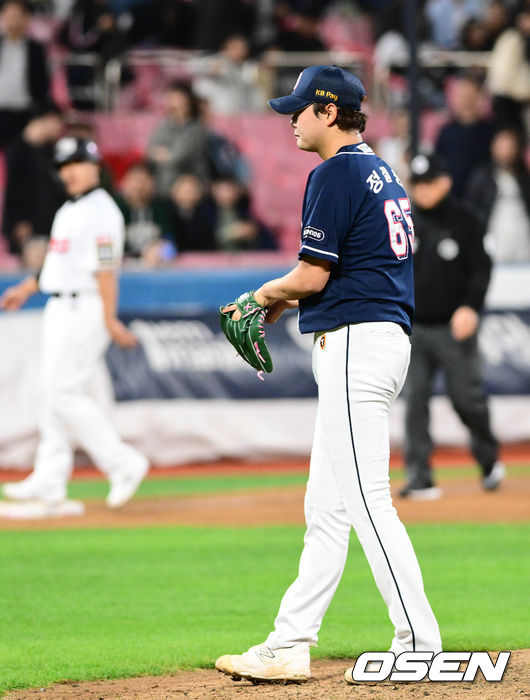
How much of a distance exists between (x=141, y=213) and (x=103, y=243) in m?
5.32

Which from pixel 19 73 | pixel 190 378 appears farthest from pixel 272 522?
pixel 19 73

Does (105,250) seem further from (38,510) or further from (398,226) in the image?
(398,226)

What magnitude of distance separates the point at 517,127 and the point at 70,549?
33.8 ft

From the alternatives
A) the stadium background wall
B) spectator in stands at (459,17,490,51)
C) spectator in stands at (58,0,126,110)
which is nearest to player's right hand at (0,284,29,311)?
the stadium background wall

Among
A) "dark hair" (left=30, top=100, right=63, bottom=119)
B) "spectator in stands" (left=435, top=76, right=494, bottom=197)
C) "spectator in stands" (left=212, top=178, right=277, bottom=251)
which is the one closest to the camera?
"dark hair" (left=30, top=100, right=63, bottom=119)

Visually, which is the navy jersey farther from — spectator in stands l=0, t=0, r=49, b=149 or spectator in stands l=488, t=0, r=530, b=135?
spectator in stands l=488, t=0, r=530, b=135

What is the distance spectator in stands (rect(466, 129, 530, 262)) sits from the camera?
1456cm

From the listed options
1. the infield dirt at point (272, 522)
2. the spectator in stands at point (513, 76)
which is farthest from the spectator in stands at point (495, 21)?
the infield dirt at point (272, 522)

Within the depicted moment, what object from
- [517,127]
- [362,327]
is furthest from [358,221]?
[517,127]

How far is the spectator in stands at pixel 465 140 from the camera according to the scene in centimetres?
1594

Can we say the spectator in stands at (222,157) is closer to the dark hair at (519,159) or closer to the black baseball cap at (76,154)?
the dark hair at (519,159)

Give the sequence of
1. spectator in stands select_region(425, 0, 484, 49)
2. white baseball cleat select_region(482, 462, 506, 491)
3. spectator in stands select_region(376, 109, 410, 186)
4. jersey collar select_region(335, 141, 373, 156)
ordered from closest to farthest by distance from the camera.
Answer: jersey collar select_region(335, 141, 373, 156), white baseball cleat select_region(482, 462, 506, 491), spectator in stands select_region(376, 109, 410, 186), spectator in stands select_region(425, 0, 484, 49)

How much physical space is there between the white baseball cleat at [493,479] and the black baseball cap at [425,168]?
2.39 metres

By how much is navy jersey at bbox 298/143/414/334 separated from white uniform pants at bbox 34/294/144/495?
4467 millimetres
